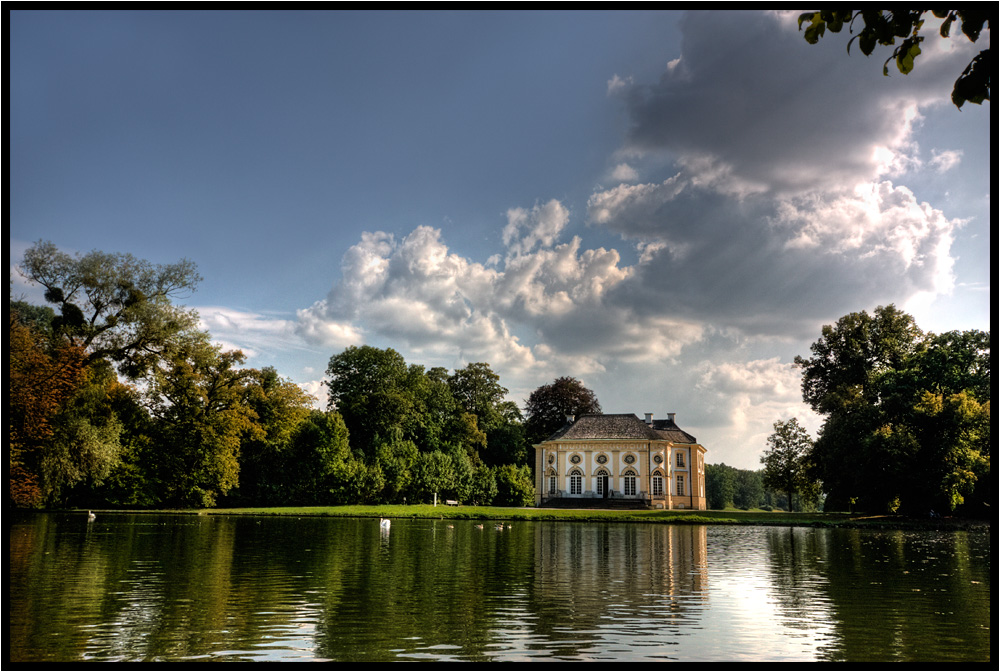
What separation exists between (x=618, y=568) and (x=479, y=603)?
21.0 feet

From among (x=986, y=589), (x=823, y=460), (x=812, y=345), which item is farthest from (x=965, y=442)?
(x=986, y=589)

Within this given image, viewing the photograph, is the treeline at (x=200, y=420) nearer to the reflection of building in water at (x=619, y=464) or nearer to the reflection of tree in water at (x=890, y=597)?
the reflection of building in water at (x=619, y=464)

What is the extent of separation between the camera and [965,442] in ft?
123

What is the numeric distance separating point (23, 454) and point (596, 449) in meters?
48.0

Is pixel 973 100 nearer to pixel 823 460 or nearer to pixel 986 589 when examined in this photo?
pixel 986 589

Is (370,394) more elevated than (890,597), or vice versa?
(370,394)

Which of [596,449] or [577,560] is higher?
[596,449]

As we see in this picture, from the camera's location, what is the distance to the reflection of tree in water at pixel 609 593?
355 inches

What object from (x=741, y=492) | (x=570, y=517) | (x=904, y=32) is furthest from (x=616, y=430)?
(x=741, y=492)

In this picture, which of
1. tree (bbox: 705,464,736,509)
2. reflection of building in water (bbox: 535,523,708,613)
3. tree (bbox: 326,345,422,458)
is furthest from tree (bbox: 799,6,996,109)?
tree (bbox: 705,464,736,509)

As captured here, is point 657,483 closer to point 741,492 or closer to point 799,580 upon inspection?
point 799,580

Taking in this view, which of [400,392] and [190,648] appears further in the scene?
[400,392]

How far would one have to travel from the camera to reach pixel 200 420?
4375cm

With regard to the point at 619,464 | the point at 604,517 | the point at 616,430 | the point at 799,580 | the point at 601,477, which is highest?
the point at 616,430
